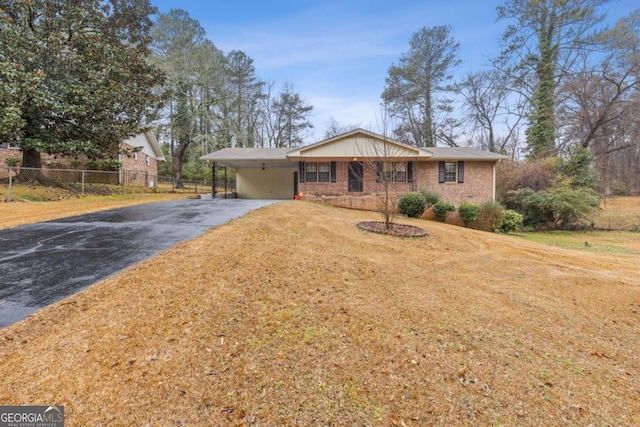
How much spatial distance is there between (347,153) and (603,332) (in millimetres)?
13887

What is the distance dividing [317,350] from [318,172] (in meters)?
15.2

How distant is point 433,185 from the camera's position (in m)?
17.1

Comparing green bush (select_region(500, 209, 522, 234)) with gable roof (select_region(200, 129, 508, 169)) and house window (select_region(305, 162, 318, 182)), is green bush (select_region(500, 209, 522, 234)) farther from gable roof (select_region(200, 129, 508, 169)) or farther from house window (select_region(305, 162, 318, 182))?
house window (select_region(305, 162, 318, 182))

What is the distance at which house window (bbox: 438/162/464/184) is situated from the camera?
17078 mm

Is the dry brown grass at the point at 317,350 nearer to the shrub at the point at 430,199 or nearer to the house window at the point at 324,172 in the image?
the shrub at the point at 430,199

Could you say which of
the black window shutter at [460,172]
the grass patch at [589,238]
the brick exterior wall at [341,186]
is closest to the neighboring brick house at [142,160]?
the brick exterior wall at [341,186]

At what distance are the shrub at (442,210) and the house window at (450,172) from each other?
4882 millimetres

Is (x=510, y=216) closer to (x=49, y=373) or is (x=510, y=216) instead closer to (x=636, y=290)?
(x=636, y=290)

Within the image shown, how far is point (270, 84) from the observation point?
32688 mm

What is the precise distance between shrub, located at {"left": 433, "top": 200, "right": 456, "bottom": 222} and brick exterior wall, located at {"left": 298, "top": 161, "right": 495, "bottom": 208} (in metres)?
4.09

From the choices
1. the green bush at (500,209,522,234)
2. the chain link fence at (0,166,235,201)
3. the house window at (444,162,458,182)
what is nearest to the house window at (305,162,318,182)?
the chain link fence at (0,166,235,201)

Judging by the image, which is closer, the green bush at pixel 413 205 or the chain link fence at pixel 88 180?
the green bush at pixel 413 205

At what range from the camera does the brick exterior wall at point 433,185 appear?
16.9 metres

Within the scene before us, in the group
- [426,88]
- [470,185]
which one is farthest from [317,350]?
[426,88]
